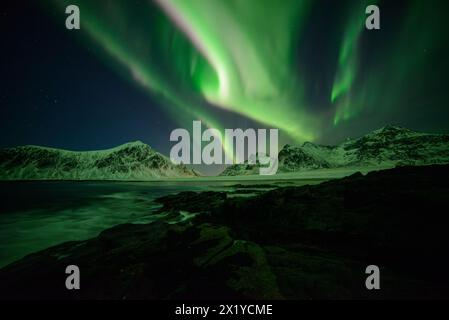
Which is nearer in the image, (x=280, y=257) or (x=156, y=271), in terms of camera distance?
(x=156, y=271)

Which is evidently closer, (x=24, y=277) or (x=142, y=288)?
(x=142, y=288)

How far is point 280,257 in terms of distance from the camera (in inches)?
291

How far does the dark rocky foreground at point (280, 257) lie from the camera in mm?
6035

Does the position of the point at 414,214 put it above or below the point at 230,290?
above

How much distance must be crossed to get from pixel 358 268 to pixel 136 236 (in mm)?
10155

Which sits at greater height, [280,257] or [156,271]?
[280,257]

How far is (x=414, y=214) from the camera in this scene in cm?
882

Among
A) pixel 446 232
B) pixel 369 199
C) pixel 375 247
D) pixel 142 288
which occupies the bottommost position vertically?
pixel 142 288

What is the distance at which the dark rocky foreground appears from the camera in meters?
6.04

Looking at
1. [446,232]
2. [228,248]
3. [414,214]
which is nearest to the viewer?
[446,232]

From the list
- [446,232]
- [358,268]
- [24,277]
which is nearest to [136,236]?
[24,277]
